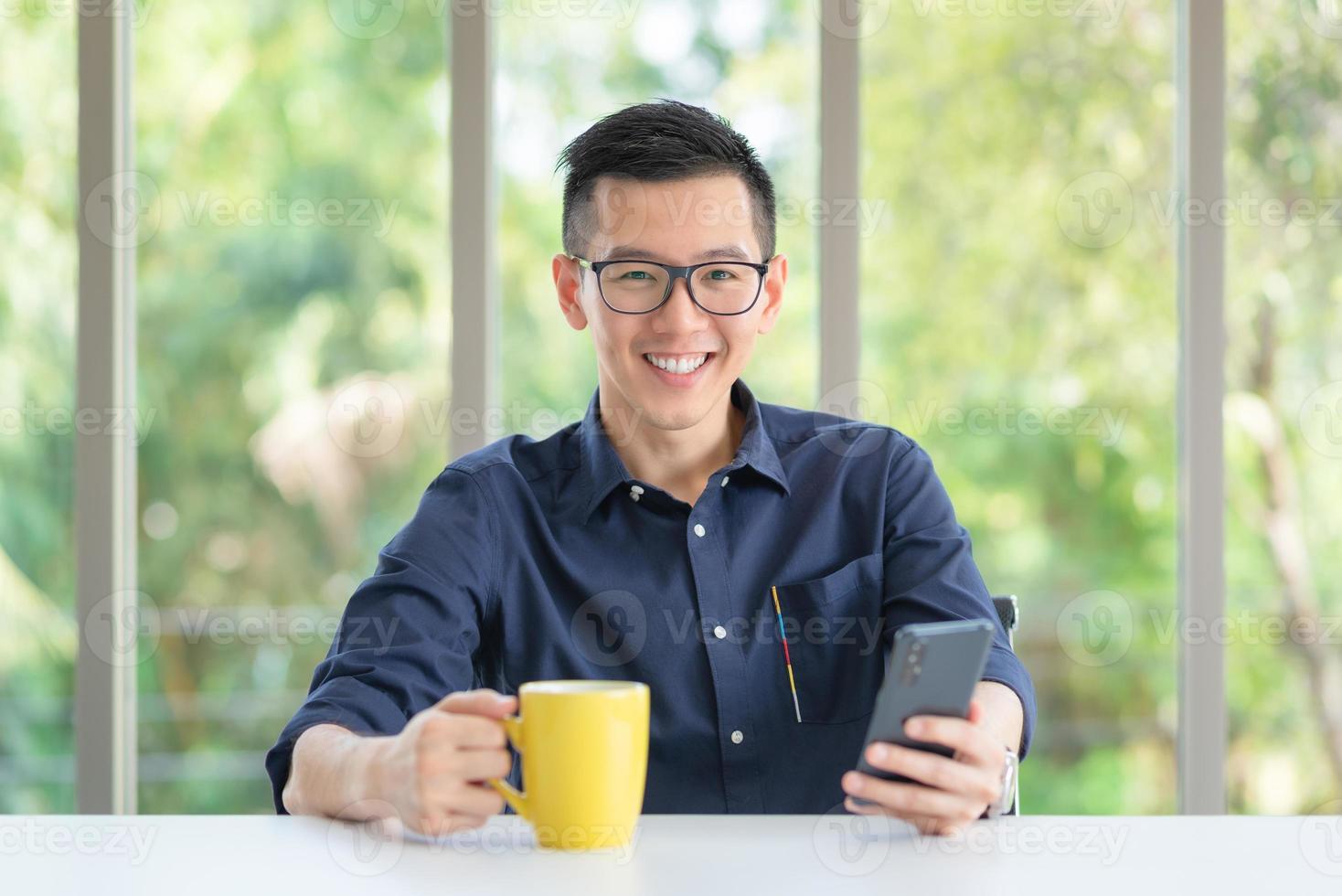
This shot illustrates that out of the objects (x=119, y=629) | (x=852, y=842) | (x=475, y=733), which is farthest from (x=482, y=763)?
(x=119, y=629)

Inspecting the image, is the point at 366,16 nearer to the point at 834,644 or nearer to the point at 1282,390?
the point at 834,644

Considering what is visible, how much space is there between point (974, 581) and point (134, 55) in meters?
2.05

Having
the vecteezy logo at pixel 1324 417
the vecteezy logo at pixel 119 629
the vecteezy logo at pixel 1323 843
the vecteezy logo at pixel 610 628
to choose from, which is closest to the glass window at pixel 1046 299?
the vecteezy logo at pixel 1324 417

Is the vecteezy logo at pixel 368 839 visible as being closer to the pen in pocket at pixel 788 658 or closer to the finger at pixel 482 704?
the finger at pixel 482 704

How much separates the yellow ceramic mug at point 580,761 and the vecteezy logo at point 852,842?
15cm

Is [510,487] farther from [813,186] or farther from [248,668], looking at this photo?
[248,668]

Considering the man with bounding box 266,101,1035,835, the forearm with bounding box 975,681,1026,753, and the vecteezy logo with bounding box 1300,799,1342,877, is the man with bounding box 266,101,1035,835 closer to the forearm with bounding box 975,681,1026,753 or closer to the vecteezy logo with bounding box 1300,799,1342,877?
the forearm with bounding box 975,681,1026,753

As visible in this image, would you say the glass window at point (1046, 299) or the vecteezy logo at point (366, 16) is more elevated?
the vecteezy logo at point (366, 16)

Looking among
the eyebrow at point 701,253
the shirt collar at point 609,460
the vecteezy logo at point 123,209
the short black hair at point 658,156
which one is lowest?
the shirt collar at point 609,460

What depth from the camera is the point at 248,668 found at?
8.26 feet

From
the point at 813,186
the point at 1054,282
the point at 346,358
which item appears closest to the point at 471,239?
the point at 346,358

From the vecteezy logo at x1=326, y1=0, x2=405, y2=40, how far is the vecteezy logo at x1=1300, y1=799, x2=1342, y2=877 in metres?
2.14

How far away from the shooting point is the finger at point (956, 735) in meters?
0.93

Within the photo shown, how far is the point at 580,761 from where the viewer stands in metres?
0.85
